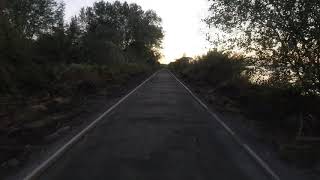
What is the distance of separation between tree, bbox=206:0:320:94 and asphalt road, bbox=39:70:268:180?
2.77 m

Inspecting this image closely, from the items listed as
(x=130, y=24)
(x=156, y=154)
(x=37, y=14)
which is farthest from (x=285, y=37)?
(x=130, y=24)

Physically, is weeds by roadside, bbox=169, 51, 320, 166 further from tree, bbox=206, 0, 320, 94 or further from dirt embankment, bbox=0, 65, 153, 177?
dirt embankment, bbox=0, 65, 153, 177

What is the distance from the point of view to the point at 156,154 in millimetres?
11172

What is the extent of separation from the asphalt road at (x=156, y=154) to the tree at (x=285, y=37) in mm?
2765

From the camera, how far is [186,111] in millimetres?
20641

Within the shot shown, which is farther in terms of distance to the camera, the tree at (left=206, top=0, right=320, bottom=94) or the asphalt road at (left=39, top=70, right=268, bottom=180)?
the tree at (left=206, top=0, right=320, bottom=94)

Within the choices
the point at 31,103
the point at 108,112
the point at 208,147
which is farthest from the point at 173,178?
the point at 31,103

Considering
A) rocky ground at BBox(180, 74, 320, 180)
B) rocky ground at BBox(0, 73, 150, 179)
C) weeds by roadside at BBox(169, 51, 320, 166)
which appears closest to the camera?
rocky ground at BBox(180, 74, 320, 180)

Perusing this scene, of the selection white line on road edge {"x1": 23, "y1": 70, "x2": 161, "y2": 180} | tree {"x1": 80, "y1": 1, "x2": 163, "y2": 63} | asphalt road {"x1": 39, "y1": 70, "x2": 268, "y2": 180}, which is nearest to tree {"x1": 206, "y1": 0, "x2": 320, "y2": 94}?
asphalt road {"x1": 39, "y1": 70, "x2": 268, "y2": 180}

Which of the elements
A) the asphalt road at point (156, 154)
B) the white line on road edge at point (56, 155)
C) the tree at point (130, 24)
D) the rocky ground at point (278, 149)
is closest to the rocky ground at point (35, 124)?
the white line on road edge at point (56, 155)

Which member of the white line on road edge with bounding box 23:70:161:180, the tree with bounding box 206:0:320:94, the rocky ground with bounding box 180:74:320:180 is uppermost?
the tree with bounding box 206:0:320:94

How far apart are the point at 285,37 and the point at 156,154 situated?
798 cm

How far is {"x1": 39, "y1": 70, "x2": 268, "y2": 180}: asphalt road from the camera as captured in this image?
9.30m

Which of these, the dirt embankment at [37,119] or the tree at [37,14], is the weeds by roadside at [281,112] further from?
the tree at [37,14]
